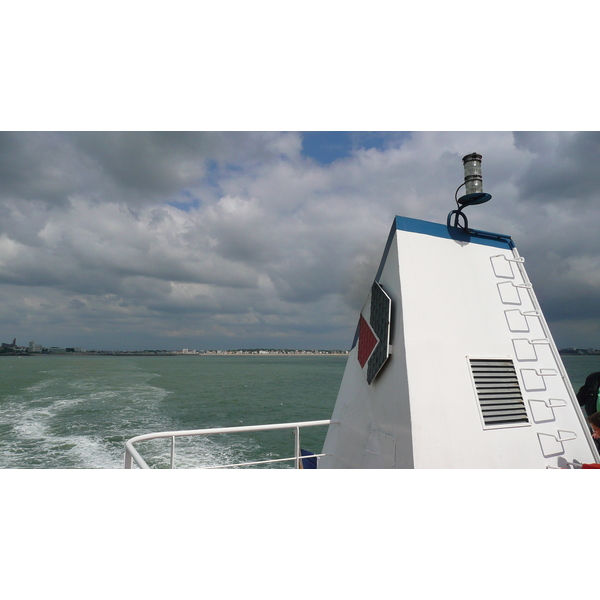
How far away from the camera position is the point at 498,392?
295 centimetres

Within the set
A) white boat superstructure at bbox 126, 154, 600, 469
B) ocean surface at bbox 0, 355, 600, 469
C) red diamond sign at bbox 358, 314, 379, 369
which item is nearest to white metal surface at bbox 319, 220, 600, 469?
white boat superstructure at bbox 126, 154, 600, 469

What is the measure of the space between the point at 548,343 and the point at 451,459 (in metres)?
1.45

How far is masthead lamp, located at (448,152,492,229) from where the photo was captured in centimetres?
338

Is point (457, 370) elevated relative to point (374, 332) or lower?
lower

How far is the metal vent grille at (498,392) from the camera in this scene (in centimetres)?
286

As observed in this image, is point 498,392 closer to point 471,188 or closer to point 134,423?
point 471,188

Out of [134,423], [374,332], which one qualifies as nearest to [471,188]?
[374,332]

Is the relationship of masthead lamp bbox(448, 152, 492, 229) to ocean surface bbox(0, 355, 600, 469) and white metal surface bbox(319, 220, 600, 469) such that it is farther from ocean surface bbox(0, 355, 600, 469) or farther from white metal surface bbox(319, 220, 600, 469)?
ocean surface bbox(0, 355, 600, 469)

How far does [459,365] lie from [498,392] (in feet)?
1.27

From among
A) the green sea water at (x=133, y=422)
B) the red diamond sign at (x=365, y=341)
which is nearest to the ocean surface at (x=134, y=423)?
the green sea water at (x=133, y=422)

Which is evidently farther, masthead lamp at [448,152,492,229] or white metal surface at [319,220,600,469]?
masthead lamp at [448,152,492,229]

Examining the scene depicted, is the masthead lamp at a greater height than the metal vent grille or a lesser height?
greater

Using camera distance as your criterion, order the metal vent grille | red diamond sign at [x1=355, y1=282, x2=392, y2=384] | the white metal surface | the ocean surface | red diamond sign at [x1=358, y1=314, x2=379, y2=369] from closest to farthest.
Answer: the white metal surface, the metal vent grille, red diamond sign at [x1=355, y1=282, x2=392, y2=384], red diamond sign at [x1=358, y1=314, x2=379, y2=369], the ocean surface

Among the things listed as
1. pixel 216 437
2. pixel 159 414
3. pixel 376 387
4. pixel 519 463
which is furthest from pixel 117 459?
pixel 519 463
